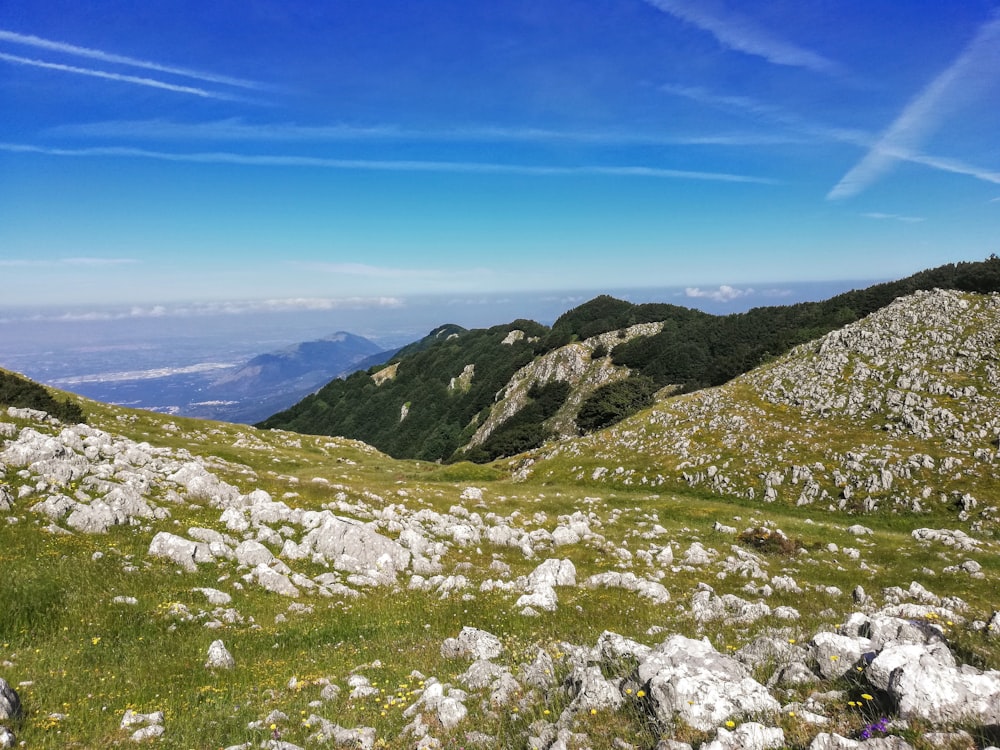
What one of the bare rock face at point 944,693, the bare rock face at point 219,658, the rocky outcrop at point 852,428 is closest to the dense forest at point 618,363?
the rocky outcrop at point 852,428

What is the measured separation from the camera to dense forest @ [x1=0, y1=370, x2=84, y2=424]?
121ft

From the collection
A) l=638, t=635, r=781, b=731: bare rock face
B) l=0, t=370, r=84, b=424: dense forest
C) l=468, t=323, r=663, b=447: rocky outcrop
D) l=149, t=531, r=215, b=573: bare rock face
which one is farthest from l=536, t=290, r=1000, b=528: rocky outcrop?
l=468, t=323, r=663, b=447: rocky outcrop

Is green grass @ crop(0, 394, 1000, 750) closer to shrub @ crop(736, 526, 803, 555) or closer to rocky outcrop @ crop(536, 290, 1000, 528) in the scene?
shrub @ crop(736, 526, 803, 555)

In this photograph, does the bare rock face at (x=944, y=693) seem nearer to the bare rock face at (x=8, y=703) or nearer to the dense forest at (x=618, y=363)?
the bare rock face at (x=8, y=703)

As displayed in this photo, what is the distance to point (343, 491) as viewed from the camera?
33.5 metres

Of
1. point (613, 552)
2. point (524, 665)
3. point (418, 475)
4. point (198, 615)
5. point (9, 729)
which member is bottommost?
point (418, 475)

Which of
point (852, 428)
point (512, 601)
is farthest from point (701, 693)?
point (852, 428)

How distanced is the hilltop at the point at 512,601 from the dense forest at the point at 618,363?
4712cm

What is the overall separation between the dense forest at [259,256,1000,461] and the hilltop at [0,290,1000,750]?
47.1 m

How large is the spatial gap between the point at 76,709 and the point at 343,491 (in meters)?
24.4

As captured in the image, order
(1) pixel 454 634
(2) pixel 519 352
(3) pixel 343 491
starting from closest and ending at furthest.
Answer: (1) pixel 454 634
(3) pixel 343 491
(2) pixel 519 352

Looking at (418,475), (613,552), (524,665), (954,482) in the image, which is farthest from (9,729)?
(954,482)

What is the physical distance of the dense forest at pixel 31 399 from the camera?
37000 millimetres

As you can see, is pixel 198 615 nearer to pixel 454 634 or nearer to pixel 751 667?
pixel 454 634
